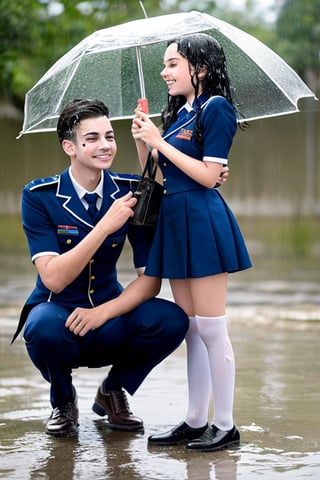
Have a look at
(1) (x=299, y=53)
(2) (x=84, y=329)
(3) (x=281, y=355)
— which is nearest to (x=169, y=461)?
(2) (x=84, y=329)

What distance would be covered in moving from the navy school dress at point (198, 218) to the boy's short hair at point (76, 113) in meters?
0.40

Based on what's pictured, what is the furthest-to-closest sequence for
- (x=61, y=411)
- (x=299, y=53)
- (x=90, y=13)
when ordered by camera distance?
1. (x=299, y=53)
2. (x=90, y=13)
3. (x=61, y=411)

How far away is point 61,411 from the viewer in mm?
4668

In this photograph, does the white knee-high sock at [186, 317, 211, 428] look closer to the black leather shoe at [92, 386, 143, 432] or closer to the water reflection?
the water reflection

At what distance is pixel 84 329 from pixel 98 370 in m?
1.85

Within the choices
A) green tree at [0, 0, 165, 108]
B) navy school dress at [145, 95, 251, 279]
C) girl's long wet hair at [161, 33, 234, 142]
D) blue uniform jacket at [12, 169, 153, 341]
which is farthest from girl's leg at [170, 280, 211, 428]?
green tree at [0, 0, 165, 108]

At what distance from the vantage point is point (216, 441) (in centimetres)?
428

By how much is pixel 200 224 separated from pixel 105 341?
2.21ft

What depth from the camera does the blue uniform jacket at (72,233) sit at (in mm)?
4562

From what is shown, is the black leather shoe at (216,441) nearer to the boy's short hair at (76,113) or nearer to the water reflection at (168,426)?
the water reflection at (168,426)

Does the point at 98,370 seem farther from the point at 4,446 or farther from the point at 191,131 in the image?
the point at 191,131

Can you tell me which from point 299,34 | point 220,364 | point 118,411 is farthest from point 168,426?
point 299,34

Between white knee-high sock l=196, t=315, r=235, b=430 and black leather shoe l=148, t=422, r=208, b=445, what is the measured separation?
14 centimetres

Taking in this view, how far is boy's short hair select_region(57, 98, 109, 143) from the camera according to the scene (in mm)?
4582
